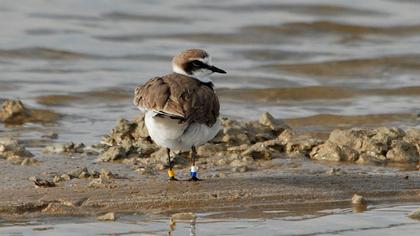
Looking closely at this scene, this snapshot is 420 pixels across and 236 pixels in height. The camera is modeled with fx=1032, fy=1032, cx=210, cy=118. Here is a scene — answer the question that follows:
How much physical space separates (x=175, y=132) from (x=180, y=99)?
0.25 m

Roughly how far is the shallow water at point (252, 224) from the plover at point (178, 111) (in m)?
0.69

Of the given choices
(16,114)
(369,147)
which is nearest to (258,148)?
(369,147)

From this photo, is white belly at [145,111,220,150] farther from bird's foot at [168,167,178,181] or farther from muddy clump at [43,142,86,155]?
muddy clump at [43,142,86,155]

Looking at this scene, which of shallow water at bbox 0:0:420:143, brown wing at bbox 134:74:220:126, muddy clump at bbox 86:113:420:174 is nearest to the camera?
brown wing at bbox 134:74:220:126

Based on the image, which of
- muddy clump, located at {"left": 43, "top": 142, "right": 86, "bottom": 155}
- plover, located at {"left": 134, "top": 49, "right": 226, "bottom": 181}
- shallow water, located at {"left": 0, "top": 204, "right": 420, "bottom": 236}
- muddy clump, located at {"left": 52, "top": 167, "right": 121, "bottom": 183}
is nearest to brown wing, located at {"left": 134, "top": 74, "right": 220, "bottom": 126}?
plover, located at {"left": 134, "top": 49, "right": 226, "bottom": 181}

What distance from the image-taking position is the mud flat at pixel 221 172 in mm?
7309

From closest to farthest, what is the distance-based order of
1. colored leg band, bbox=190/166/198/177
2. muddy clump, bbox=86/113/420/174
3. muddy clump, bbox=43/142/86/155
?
colored leg band, bbox=190/166/198/177 < muddy clump, bbox=86/113/420/174 < muddy clump, bbox=43/142/86/155

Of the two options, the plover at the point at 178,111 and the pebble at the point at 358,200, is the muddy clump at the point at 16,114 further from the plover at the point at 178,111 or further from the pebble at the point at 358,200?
the pebble at the point at 358,200

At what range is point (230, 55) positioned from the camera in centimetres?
1559

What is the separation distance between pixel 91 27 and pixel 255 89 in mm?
4217

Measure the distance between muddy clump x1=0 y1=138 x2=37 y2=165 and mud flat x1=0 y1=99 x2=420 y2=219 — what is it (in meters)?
0.01

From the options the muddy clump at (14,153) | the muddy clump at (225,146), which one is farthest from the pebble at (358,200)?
the muddy clump at (14,153)

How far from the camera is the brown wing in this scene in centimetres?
741

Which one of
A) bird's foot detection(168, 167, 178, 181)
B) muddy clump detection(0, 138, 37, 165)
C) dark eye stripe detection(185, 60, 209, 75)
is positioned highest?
dark eye stripe detection(185, 60, 209, 75)
